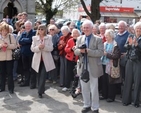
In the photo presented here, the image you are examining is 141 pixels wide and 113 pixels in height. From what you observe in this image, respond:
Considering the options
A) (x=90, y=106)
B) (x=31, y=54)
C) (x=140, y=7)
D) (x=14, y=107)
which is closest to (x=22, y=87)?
(x=31, y=54)

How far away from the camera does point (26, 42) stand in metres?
8.12

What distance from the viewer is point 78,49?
19.6 ft

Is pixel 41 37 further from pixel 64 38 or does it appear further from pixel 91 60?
pixel 91 60

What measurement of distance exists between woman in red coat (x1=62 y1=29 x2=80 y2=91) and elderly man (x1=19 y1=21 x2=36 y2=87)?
1195 mm

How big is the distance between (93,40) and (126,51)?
137cm

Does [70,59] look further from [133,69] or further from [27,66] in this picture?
[133,69]

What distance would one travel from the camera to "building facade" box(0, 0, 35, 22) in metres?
19.7

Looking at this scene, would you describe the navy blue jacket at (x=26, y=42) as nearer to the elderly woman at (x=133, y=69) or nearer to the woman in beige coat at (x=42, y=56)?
the woman in beige coat at (x=42, y=56)

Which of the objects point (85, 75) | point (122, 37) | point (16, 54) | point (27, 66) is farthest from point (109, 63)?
point (27, 66)

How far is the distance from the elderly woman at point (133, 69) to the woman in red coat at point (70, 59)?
60.1 inches

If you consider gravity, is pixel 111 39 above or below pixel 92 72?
above

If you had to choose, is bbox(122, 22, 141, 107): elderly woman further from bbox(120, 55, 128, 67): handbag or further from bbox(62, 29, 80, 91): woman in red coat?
bbox(62, 29, 80, 91): woman in red coat

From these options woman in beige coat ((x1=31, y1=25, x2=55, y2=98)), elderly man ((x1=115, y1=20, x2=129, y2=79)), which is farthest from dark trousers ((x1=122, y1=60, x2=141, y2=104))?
woman in beige coat ((x1=31, y1=25, x2=55, y2=98))

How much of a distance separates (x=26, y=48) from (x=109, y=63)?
2589mm
